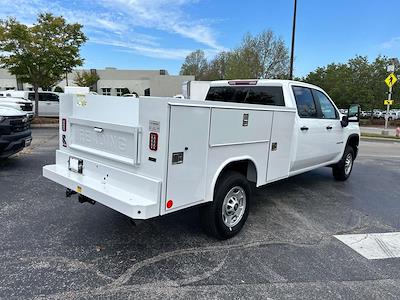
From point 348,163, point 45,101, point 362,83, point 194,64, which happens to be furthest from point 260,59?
point 194,64

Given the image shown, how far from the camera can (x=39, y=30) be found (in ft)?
58.9

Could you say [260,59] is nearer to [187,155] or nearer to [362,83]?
[362,83]

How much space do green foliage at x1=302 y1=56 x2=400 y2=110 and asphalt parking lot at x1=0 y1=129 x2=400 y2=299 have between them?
32.9 metres

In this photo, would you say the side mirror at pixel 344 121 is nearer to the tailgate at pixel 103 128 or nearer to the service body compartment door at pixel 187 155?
the service body compartment door at pixel 187 155

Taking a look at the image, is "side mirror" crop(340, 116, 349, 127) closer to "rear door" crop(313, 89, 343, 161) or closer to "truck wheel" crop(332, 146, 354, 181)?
"rear door" crop(313, 89, 343, 161)

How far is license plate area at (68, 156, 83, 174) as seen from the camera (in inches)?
156

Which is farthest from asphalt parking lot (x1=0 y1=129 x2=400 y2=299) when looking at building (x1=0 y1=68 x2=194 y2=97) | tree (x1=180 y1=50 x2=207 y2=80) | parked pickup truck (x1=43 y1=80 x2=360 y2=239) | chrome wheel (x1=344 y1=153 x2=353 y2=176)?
tree (x1=180 y1=50 x2=207 y2=80)

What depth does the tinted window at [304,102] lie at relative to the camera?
5.33 m

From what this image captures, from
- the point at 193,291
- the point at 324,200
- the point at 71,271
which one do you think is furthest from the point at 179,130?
the point at 324,200

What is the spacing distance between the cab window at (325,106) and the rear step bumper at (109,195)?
406 cm

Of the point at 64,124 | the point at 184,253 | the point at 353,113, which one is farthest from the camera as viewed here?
the point at 353,113

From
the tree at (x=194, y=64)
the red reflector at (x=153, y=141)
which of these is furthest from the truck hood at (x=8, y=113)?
the tree at (x=194, y=64)

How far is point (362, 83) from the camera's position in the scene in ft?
116

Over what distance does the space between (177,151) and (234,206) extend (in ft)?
4.45
